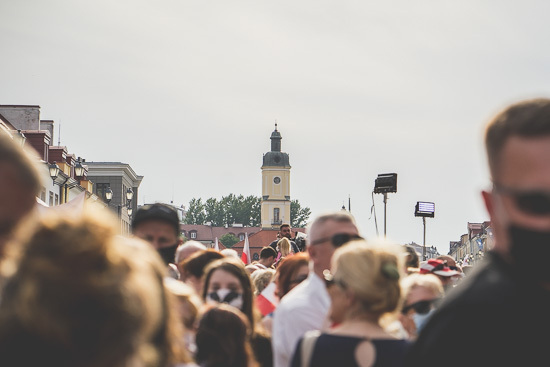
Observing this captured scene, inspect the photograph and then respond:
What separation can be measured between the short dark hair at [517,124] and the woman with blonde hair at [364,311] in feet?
6.13

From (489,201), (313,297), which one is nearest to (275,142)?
(313,297)

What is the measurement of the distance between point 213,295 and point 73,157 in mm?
59341

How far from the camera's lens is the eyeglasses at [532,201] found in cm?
233

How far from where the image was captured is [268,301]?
7.60 metres

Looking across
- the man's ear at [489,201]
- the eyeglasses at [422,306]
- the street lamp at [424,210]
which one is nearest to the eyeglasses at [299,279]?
the eyeglasses at [422,306]

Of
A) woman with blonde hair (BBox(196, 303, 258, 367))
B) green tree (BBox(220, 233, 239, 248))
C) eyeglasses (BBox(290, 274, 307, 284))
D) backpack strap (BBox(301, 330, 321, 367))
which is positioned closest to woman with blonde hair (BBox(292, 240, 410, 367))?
backpack strap (BBox(301, 330, 321, 367))

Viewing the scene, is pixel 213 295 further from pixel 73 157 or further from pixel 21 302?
pixel 73 157

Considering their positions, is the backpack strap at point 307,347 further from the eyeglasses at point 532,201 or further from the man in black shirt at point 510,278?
the eyeglasses at point 532,201

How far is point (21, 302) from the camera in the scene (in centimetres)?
214

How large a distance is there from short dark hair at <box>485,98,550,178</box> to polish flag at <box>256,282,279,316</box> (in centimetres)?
515

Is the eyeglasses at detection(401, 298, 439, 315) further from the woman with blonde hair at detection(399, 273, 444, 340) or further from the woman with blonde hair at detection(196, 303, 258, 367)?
the woman with blonde hair at detection(196, 303, 258, 367)

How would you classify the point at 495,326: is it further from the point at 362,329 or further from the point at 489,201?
the point at 362,329

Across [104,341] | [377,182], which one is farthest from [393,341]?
[377,182]

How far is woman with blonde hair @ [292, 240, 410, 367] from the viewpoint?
4.27m
